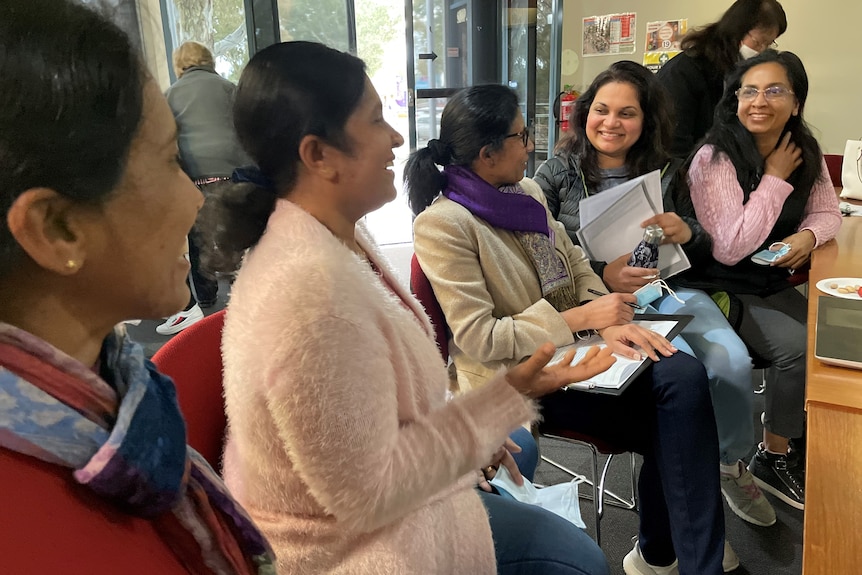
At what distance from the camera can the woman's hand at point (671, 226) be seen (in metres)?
1.76

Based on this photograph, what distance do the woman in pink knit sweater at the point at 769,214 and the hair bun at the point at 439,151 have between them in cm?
91

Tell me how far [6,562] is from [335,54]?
0.74 meters

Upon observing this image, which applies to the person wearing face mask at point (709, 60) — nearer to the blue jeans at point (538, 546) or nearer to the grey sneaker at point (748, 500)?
the grey sneaker at point (748, 500)

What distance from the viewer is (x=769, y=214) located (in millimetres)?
1840

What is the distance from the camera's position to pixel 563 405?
1.43m

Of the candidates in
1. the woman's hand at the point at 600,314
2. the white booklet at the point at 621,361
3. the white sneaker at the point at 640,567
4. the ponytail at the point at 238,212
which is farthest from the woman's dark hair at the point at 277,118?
the white sneaker at the point at 640,567

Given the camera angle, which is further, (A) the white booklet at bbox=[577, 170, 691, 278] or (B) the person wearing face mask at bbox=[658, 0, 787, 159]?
(B) the person wearing face mask at bbox=[658, 0, 787, 159]

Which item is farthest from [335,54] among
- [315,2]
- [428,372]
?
[315,2]

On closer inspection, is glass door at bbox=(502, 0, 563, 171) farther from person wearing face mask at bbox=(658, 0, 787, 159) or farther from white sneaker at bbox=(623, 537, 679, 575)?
white sneaker at bbox=(623, 537, 679, 575)

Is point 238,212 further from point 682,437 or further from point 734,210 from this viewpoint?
point 734,210

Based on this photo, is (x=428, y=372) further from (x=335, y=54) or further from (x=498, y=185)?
(x=498, y=185)

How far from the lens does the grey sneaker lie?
180cm

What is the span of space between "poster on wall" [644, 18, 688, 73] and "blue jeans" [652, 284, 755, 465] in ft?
8.21

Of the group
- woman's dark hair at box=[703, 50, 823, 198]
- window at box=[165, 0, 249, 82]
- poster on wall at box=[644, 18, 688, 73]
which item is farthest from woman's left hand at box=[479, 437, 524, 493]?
window at box=[165, 0, 249, 82]
